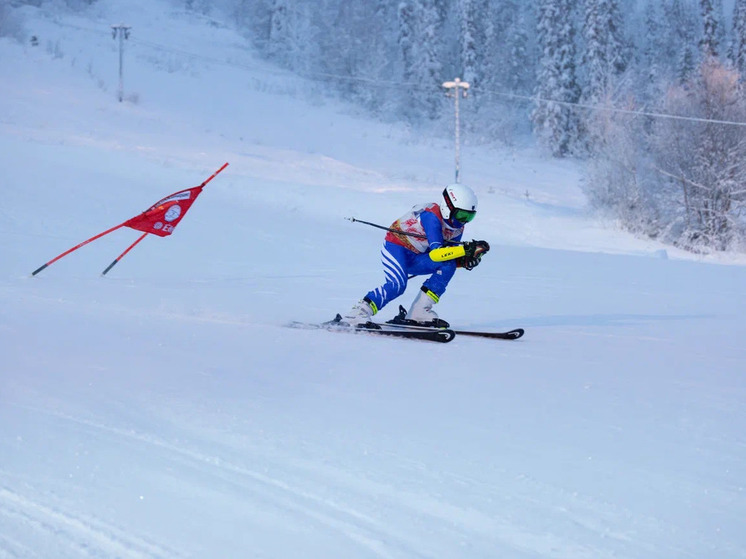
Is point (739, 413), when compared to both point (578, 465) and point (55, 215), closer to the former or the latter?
point (578, 465)

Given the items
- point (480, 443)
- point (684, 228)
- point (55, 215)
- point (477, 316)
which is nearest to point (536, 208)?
point (684, 228)

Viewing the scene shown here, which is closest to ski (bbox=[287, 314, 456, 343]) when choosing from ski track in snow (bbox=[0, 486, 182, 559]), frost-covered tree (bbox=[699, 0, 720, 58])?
ski track in snow (bbox=[0, 486, 182, 559])

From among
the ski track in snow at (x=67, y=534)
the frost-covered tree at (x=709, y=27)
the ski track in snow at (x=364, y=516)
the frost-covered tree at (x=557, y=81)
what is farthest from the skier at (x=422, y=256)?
the frost-covered tree at (x=709, y=27)

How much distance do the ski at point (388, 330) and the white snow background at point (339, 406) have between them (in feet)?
0.42

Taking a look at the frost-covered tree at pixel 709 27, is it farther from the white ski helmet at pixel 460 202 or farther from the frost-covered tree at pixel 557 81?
the white ski helmet at pixel 460 202

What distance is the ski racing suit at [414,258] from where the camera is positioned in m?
7.52

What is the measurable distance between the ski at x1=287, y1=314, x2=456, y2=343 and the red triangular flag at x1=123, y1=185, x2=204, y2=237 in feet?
8.97

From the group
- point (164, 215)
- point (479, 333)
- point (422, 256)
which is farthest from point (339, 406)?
point (164, 215)

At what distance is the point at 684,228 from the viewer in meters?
29.9

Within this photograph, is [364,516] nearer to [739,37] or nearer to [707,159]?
Result: [707,159]

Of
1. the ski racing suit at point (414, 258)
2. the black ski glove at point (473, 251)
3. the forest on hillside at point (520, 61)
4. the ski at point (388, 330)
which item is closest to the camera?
the black ski glove at point (473, 251)

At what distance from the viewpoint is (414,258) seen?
7.68 m

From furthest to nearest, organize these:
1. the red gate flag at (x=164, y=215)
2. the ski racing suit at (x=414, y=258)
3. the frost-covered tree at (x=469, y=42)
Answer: the frost-covered tree at (x=469, y=42), the red gate flag at (x=164, y=215), the ski racing suit at (x=414, y=258)

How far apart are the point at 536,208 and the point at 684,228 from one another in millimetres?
5531
